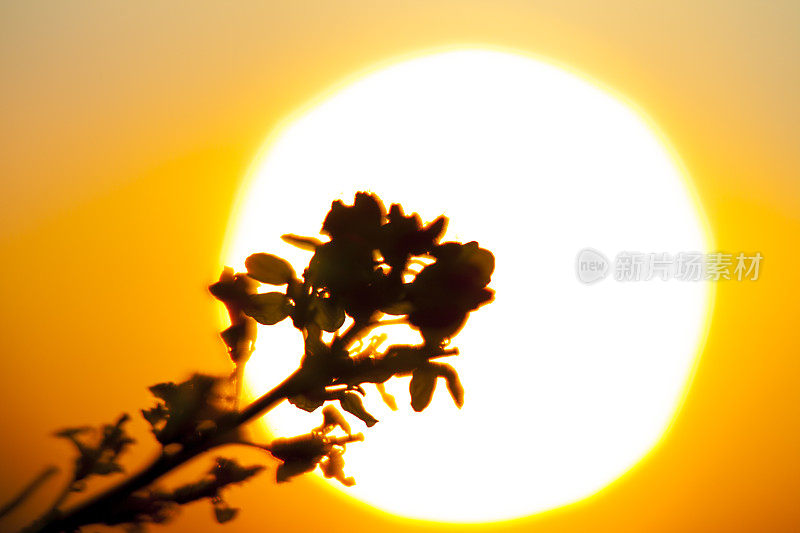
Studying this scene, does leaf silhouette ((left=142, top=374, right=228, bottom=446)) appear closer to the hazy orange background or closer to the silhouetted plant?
the silhouetted plant

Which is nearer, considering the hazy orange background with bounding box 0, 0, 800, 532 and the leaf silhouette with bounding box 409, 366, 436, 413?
the leaf silhouette with bounding box 409, 366, 436, 413

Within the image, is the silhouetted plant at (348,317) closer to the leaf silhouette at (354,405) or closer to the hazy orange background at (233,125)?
the leaf silhouette at (354,405)

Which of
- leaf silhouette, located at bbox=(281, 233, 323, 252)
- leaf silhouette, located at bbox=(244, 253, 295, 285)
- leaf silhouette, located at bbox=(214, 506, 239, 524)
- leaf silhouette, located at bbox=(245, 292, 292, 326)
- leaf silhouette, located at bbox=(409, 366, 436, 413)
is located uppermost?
leaf silhouette, located at bbox=(281, 233, 323, 252)

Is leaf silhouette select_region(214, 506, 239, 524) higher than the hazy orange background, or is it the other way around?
the hazy orange background

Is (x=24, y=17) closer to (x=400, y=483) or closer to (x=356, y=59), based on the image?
(x=356, y=59)

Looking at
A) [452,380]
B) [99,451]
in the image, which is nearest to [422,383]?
[452,380]

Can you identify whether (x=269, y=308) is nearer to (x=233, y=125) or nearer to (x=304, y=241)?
(x=304, y=241)

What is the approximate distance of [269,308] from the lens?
0.18 m

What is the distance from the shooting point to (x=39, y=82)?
1.80ft

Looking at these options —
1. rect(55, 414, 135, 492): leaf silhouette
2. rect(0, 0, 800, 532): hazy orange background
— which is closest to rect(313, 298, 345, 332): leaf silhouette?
rect(55, 414, 135, 492): leaf silhouette

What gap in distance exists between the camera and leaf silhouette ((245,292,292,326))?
0.18m

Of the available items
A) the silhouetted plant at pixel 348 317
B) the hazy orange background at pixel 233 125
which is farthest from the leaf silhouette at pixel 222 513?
the hazy orange background at pixel 233 125

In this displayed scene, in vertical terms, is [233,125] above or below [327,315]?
above

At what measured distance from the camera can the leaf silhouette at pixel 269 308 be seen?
176 mm
